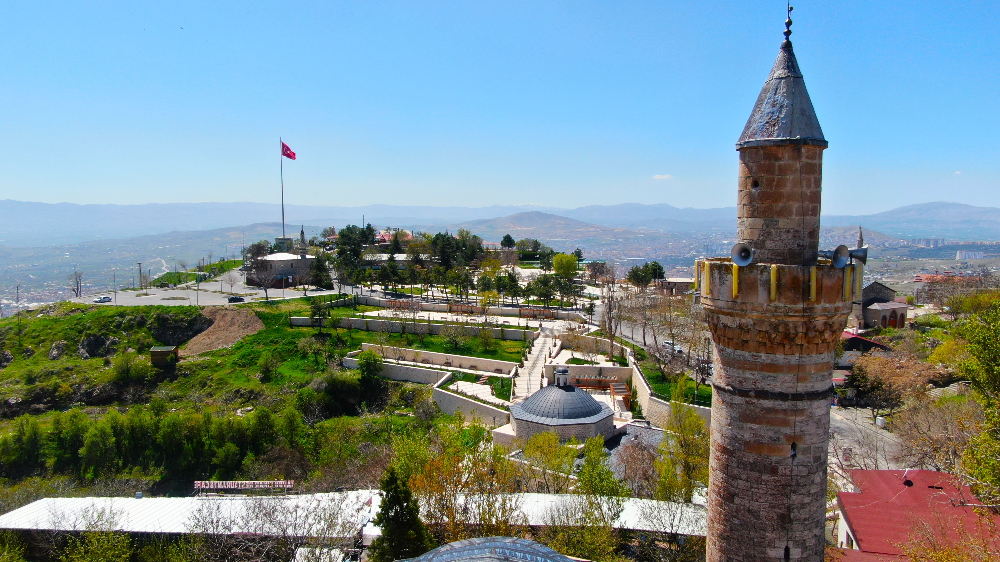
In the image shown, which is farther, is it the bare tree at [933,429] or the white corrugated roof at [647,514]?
the bare tree at [933,429]

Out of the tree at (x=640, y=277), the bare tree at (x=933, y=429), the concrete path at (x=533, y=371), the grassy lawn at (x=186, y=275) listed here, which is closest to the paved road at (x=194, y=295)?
the grassy lawn at (x=186, y=275)

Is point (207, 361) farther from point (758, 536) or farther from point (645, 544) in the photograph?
point (758, 536)

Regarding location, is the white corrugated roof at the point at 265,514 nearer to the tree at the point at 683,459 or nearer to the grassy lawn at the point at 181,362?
the tree at the point at 683,459

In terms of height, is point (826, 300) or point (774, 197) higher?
point (774, 197)

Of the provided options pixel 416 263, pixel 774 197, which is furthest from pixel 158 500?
pixel 416 263

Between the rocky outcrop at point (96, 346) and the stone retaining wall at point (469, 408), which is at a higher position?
the rocky outcrop at point (96, 346)

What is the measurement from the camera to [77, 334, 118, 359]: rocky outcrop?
139ft

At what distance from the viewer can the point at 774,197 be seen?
19.2ft

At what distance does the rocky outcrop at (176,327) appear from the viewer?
4491cm

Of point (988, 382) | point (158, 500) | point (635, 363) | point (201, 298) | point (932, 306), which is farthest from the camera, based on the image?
point (932, 306)

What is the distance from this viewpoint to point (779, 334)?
5988 millimetres

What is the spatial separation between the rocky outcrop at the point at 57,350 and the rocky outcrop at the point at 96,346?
1.02m

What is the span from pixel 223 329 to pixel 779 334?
46158 mm

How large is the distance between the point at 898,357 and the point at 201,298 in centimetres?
5520
